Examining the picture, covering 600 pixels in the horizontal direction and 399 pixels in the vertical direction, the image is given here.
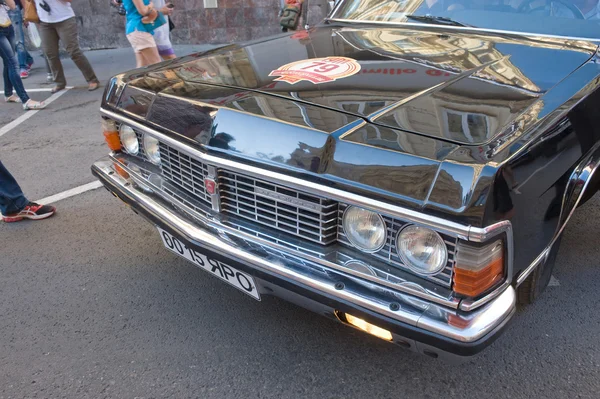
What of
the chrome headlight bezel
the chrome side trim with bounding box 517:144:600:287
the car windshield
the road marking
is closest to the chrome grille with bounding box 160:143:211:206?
the chrome headlight bezel

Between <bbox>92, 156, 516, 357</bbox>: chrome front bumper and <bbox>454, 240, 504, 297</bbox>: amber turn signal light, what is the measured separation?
72mm

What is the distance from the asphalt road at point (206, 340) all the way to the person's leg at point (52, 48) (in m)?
4.66

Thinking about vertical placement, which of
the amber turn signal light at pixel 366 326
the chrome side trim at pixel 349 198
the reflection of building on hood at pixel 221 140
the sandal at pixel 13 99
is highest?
the reflection of building on hood at pixel 221 140

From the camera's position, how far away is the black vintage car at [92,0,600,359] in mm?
1695

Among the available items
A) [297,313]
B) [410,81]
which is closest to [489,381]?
[297,313]

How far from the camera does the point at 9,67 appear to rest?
617 cm

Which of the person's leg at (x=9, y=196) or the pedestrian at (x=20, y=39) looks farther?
the pedestrian at (x=20, y=39)

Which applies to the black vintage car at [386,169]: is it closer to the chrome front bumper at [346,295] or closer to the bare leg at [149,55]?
the chrome front bumper at [346,295]

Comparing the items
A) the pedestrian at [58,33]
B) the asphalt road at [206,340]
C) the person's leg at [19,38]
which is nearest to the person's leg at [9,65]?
the pedestrian at [58,33]

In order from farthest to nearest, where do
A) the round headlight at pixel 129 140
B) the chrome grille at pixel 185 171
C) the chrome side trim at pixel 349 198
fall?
the round headlight at pixel 129 140, the chrome grille at pixel 185 171, the chrome side trim at pixel 349 198

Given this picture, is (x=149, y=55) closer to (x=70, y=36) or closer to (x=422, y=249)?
(x=70, y=36)

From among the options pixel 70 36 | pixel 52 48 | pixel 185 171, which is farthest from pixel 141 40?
pixel 185 171

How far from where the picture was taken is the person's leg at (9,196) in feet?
11.8

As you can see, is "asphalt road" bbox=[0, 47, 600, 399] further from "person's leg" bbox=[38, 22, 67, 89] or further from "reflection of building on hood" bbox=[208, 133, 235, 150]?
"person's leg" bbox=[38, 22, 67, 89]
